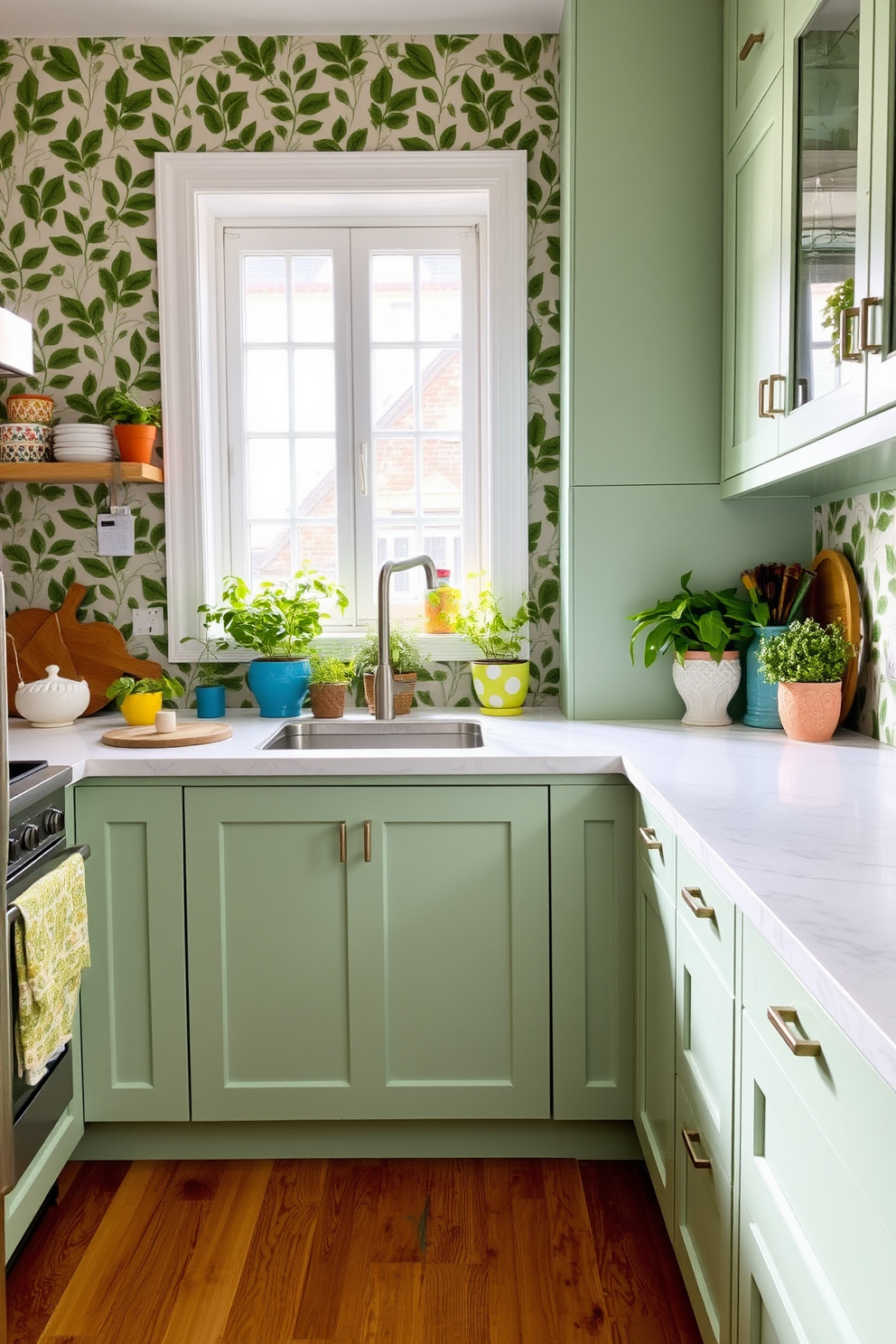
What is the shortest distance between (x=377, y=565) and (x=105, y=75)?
1.48 m

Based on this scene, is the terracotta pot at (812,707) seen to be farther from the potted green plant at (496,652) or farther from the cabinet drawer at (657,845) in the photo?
the potted green plant at (496,652)

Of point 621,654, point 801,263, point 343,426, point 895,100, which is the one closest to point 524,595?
point 621,654

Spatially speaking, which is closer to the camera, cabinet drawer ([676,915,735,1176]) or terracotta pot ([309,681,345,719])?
cabinet drawer ([676,915,735,1176])

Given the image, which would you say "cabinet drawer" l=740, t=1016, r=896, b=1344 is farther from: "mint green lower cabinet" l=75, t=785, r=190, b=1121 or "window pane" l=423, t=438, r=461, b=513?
"window pane" l=423, t=438, r=461, b=513

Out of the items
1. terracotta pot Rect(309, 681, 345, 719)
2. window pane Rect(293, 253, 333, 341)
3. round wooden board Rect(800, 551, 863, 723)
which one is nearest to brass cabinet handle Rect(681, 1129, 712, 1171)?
round wooden board Rect(800, 551, 863, 723)

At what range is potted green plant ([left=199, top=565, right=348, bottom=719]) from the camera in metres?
2.71

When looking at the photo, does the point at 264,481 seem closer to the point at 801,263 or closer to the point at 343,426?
the point at 343,426

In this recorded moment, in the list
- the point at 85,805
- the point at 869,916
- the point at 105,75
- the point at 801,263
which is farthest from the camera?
the point at 105,75

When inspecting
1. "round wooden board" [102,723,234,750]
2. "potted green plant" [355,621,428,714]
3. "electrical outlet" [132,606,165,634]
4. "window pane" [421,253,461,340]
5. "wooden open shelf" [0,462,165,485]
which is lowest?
"round wooden board" [102,723,234,750]

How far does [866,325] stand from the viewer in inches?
58.8

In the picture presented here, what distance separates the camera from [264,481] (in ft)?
9.82

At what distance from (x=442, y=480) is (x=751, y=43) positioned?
1297 mm

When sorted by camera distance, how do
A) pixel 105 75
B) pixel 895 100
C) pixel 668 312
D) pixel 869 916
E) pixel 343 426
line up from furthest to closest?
pixel 343 426, pixel 105 75, pixel 668 312, pixel 895 100, pixel 869 916

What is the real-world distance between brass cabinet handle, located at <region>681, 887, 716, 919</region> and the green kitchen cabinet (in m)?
0.59
